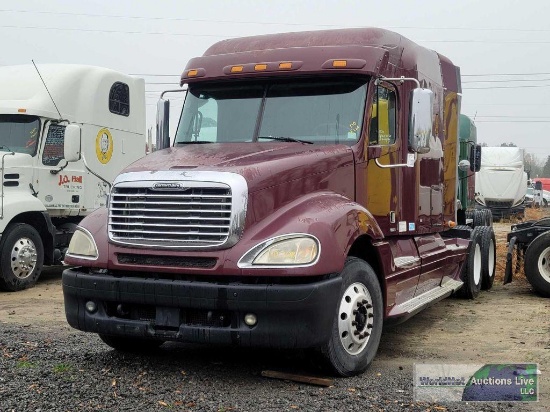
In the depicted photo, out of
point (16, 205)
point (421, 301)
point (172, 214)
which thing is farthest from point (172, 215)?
point (16, 205)

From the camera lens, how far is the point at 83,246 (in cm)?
572

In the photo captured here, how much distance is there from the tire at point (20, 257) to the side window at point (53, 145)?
109 cm

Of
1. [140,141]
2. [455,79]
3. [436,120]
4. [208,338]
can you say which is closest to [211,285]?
[208,338]

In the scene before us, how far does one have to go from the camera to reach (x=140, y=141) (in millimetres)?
13172

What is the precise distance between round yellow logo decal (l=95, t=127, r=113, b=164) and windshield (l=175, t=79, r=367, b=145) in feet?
18.1

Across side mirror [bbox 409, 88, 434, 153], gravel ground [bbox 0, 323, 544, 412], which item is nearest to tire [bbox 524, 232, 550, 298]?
side mirror [bbox 409, 88, 434, 153]

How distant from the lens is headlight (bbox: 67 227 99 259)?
5.62 meters

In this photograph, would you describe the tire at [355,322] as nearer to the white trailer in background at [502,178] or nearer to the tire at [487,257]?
the tire at [487,257]

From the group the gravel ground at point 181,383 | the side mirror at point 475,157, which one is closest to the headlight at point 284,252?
the gravel ground at point 181,383

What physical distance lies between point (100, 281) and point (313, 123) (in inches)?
92.6

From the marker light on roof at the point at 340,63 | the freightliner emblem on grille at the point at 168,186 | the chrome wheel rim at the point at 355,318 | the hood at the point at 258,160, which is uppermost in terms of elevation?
the marker light on roof at the point at 340,63

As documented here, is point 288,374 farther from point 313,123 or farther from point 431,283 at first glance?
point 431,283

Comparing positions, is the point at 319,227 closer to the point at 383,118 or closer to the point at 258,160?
the point at 258,160

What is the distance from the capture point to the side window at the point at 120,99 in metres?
12.2
